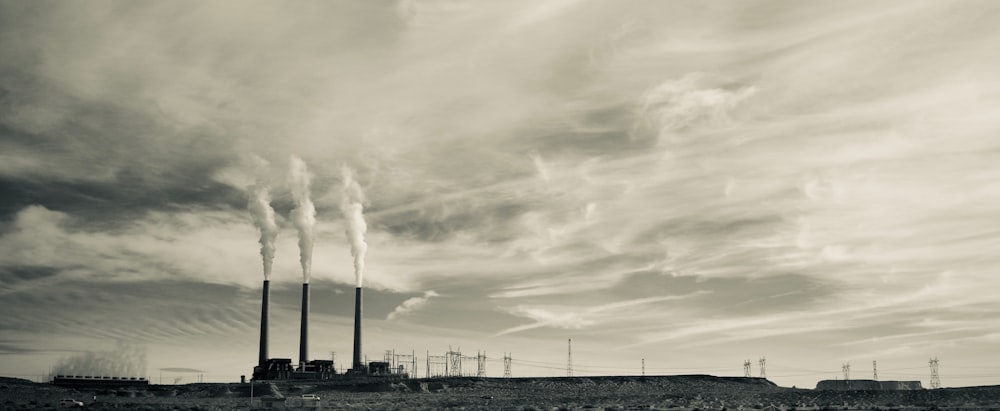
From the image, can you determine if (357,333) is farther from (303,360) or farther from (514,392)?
(514,392)

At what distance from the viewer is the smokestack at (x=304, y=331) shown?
490 feet

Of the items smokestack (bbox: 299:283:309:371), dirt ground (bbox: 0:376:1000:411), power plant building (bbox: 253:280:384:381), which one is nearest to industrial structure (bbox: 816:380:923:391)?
dirt ground (bbox: 0:376:1000:411)

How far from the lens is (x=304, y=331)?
495 feet

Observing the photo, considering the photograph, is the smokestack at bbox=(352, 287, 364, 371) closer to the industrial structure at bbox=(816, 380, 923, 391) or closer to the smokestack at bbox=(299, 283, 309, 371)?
the smokestack at bbox=(299, 283, 309, 371)

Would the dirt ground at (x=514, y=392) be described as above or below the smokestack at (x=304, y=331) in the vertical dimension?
below

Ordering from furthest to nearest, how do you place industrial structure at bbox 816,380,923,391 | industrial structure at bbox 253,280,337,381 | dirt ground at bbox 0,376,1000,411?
industrial structure at bbox 253,280,337,381, industrial structure at bbox 816,380,923,391, dirt ground at bbox 0,376,1000,411

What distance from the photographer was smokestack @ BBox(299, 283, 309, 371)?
14925cm

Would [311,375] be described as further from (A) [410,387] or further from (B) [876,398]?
(B) [876,398]

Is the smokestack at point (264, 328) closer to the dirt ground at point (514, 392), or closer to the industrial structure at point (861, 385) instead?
the dirt ground at point (514, 392)

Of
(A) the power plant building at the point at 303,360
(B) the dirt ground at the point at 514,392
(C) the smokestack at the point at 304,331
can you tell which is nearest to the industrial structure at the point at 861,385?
(B) the dirt ground at the point at 514,392

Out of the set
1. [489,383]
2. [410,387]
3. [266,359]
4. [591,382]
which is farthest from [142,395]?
[591,382]

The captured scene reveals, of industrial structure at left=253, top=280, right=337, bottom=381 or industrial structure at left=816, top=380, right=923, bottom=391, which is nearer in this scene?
industrial structure at left=816, top=380, right=923, bottom=391

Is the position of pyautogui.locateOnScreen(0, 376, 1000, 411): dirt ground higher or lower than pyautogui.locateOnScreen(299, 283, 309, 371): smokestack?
lower

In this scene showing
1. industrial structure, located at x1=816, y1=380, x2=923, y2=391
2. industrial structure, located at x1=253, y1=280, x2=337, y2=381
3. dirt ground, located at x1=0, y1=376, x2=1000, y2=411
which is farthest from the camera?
industrial structure, located at x1=253, y1=280, x2=337, y2=381
